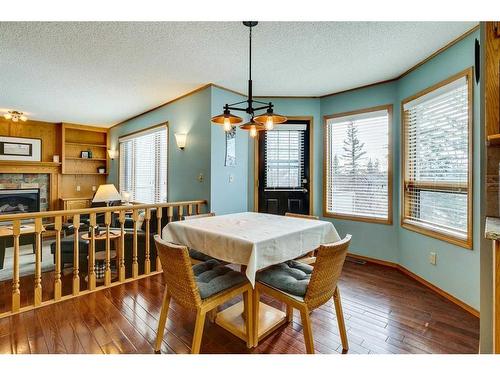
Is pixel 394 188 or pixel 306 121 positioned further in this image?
pixel 306 121

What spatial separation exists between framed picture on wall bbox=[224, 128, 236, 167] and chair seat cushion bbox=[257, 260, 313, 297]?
1965 mm

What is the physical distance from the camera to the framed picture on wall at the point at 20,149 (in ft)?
16.1

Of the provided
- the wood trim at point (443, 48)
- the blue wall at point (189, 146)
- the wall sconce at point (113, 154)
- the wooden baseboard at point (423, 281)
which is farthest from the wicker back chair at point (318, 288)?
the wall sconce at point (113, 154)

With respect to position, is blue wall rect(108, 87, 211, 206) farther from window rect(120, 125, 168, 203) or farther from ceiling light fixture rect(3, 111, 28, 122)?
ceiling light fixture rect(3, 111, 28, 122)

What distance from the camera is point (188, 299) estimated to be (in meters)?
1.46

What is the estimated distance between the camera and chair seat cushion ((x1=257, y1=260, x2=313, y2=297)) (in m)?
1.54

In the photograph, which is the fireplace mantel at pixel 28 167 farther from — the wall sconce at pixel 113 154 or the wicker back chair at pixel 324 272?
the wicker back chair at pixel 324 272

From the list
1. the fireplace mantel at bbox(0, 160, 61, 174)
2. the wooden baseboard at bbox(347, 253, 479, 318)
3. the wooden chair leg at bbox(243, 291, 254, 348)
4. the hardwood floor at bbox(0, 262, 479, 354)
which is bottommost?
the hardwood floor at bbox(0, 262, 479, 354)

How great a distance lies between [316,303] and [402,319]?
107cm

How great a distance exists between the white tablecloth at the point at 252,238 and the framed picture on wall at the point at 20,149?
5.11 metres

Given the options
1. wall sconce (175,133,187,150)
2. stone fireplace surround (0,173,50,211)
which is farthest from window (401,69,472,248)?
stone fireplace surround (0,173,50,211)
